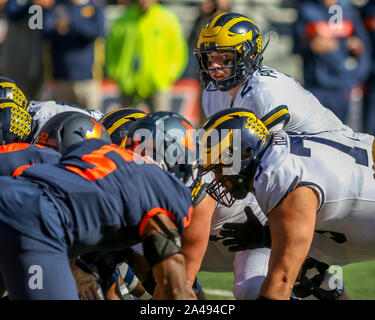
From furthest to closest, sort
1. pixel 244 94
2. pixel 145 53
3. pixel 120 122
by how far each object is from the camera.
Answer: pixel 145 53 → pixel 244 94 → pixel 120 122

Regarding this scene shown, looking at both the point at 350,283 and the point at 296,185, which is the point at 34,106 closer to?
the point at 296,185

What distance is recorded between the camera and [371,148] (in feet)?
14.0

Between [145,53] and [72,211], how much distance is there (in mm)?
6721

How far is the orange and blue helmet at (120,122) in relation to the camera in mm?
4656

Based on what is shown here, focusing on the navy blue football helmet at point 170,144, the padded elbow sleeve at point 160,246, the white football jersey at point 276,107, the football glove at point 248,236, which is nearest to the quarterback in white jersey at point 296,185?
the navy blue football helmet at point 170,144

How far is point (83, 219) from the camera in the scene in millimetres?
3297

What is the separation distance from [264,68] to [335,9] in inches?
163

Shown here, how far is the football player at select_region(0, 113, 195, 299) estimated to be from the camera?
3.23 m

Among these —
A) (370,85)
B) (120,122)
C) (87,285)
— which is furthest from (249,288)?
(370,85)

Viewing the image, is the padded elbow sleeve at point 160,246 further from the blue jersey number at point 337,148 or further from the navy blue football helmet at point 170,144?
the blue jersey number at point 337,148

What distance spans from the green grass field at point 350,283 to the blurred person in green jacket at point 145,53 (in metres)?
3.85

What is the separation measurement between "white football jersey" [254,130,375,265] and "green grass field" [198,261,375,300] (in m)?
1.48
